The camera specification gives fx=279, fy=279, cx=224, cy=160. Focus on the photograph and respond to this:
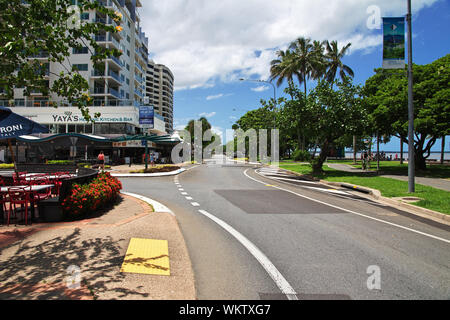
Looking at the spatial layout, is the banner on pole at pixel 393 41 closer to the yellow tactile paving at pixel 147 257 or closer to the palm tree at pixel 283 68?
the yellow tactile paving at pixel 147 257

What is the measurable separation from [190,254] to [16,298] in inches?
101

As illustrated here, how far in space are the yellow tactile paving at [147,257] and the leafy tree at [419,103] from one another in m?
19.4

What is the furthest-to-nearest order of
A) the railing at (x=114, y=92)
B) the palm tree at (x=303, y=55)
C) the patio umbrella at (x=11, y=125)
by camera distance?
the railing at (x=114, y=92), the palm tree at (x=303, y=55), the patio umbrella at (x=11, y=125)

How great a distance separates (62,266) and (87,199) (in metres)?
3.33

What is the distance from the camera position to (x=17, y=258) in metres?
4.29

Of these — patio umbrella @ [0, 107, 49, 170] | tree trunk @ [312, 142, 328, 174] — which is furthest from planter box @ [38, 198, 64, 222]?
tree trunk @ [312, 142, 328, 174]

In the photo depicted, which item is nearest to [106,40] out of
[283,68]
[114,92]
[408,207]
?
[114,92]

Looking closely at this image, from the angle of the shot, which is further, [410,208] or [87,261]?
[410,208]

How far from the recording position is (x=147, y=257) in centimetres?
453

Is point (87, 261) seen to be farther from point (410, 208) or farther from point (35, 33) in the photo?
point (410, 208)

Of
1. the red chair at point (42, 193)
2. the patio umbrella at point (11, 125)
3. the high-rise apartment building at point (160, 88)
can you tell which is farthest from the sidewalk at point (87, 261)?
the high-rise apartment building at point (160, 88)

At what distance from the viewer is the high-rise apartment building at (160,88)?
117125 millimetres
